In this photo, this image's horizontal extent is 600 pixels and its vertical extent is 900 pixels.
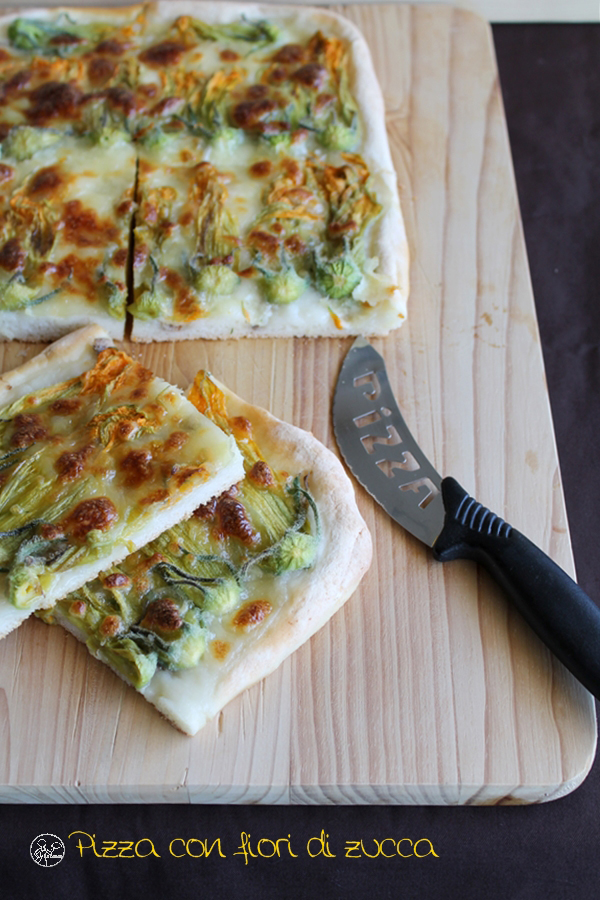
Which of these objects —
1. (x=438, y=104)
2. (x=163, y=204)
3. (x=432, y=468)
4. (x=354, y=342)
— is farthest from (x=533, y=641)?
(x=438, y=104)

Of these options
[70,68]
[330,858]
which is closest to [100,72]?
[70,68]

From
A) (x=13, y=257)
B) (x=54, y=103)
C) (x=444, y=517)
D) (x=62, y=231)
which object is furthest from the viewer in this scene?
(x=54, y=103)

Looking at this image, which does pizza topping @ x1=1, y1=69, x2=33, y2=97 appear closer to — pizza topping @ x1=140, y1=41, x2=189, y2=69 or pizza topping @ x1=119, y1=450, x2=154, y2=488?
pizza topping @ x1=140, y1=41, x2=189, y2=69

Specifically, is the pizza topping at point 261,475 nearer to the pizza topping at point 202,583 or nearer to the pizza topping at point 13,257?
the pizza topping at point 202,583

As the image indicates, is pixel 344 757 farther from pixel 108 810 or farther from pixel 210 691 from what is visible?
pixel 108 810

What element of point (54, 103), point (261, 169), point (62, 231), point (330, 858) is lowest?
point (330, 858)

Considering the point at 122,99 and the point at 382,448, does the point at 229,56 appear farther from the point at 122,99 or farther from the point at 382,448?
the point at 382,448
